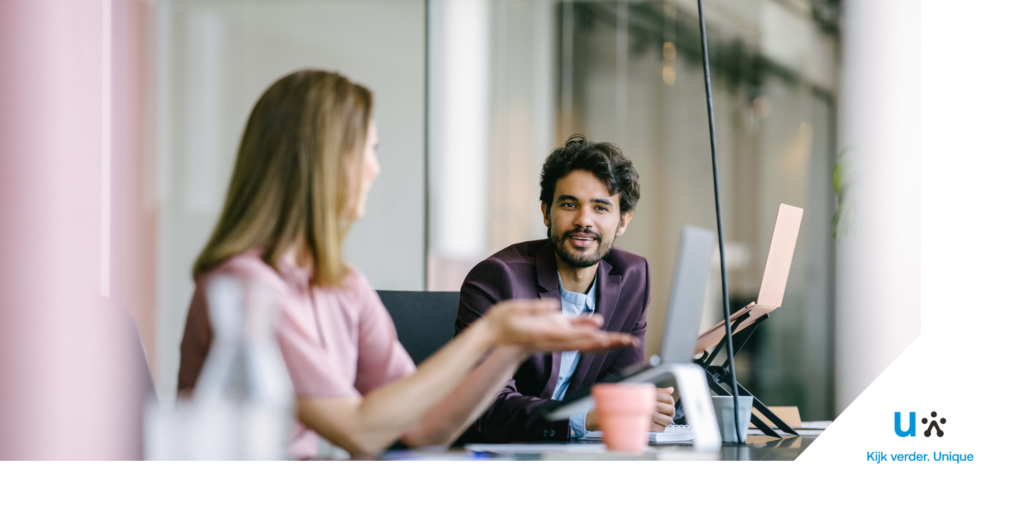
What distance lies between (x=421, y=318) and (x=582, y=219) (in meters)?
0.48

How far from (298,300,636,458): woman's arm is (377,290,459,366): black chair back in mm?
684

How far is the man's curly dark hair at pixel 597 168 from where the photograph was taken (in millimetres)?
1768

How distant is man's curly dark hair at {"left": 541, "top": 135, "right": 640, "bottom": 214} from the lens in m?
1.77

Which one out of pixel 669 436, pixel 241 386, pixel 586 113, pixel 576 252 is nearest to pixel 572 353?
pixel 576 252

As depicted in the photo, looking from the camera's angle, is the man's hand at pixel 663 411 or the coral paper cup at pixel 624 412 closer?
the coral paper cup at pixel 624 412

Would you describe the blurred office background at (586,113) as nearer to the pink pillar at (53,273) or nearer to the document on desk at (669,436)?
the pink pillar at (53,273)

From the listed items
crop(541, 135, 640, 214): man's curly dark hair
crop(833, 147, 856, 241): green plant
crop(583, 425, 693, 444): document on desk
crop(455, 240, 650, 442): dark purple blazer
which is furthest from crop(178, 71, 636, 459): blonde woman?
crop(833, 147, 856, 241): green plant

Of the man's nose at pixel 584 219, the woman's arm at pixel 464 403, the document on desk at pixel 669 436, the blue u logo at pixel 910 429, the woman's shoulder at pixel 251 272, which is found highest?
the man's nose at pixel 584 219

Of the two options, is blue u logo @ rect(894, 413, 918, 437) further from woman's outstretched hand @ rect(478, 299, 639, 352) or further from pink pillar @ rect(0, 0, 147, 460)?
pink pillar @ rect(0, 0, 147, 460)

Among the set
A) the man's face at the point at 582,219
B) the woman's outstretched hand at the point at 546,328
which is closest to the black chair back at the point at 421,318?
the man's face at the point at 582,219

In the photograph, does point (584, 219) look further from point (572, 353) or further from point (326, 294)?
point (326, 294)

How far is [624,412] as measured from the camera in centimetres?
108
